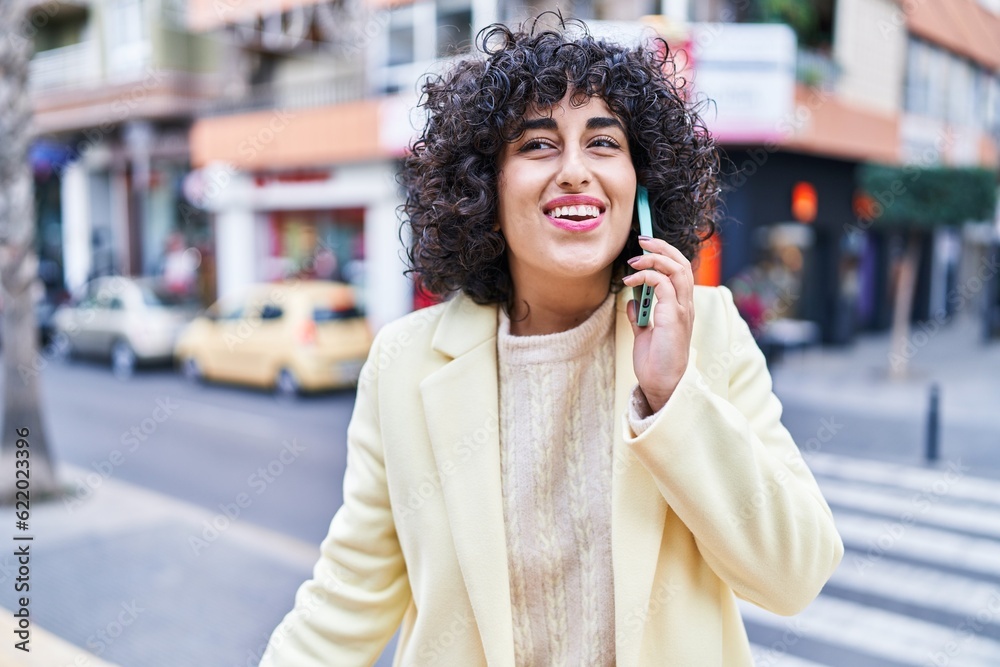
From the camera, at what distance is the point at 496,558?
150 cm

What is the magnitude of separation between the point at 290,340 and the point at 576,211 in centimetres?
1073

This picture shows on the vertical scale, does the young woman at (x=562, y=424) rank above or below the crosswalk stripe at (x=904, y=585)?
above

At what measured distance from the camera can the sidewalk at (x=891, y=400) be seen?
9141mm

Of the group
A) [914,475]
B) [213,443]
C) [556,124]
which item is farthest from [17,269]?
[914,475]

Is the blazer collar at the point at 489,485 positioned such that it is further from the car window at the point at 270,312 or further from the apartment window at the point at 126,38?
the apartment window at the point at 126,38

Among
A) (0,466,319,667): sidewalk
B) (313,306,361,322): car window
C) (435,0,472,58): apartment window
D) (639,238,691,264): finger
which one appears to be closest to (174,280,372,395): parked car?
(313,306,361,322): car window

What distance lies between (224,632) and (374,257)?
1280 centimetres

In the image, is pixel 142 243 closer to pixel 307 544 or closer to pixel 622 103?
pixel 307 544

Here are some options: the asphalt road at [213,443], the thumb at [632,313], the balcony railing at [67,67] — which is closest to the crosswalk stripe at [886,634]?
the asphalt road at [213,443]

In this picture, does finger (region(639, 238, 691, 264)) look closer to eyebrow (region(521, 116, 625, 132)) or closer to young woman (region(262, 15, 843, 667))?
young woman (region(262, 15, 843, 667))

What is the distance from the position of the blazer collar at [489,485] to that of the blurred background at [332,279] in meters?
0.61

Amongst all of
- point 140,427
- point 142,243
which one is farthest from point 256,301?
point 142,243

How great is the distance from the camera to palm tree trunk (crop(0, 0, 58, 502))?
6.33 metres

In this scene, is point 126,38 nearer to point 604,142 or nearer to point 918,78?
point 918,78
